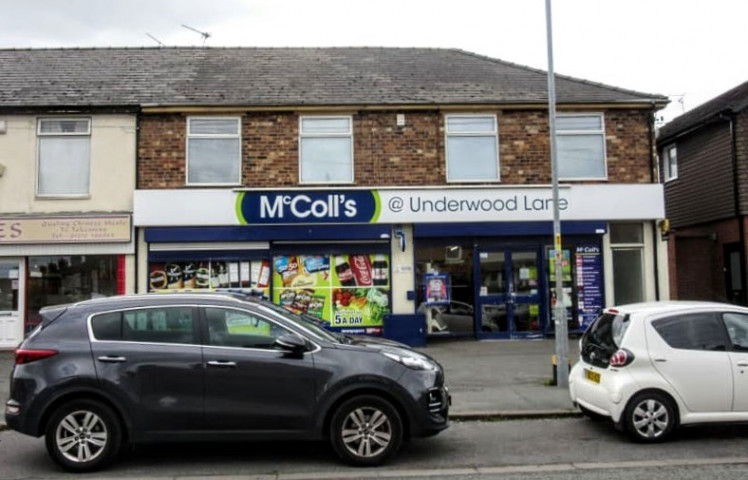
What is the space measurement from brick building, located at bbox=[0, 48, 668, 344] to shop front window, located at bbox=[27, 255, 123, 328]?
2.42 feet

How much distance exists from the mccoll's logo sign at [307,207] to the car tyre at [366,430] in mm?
8570

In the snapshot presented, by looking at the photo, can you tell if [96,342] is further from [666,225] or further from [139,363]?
[666,225]

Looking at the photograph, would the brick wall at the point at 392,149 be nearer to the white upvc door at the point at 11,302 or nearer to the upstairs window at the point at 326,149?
the upstairs window at the point at 326,149

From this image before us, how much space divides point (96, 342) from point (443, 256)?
968 centimetres

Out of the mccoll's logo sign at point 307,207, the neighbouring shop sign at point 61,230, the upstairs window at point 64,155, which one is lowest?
the neighbouring shop sign at point 61,230

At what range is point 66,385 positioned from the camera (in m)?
5.97

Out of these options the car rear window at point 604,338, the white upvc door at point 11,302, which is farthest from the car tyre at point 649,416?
the white upvc door at point 11,302

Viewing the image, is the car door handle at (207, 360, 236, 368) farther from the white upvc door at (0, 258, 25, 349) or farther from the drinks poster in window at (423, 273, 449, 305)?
the white upvc door at (0, 258, 25, 349)

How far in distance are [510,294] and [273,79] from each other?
24.7 feet

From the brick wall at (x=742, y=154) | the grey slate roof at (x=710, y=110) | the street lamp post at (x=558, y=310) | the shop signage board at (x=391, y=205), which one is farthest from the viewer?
the grey slate roof at (x=710, y=110)

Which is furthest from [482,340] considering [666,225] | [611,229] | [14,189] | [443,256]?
[14,189]

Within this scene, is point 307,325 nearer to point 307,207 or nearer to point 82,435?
point 82,435

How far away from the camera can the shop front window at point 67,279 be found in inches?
561

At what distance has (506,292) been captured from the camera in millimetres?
14844
